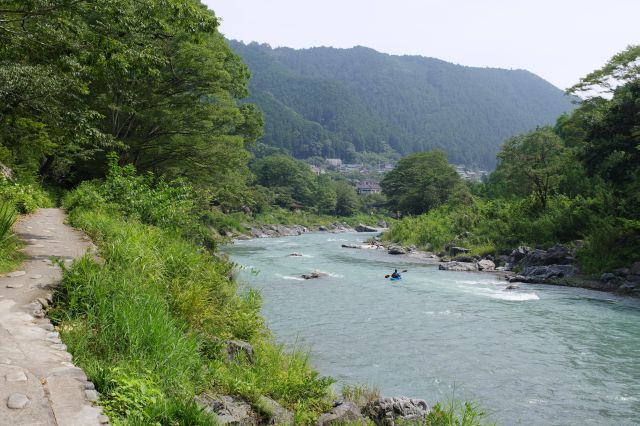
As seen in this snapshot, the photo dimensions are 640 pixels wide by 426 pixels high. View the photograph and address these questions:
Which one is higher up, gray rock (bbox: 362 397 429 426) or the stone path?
the stone path

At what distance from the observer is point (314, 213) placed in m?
103

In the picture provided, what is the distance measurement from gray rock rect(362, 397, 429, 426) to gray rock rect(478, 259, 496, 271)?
970 inches

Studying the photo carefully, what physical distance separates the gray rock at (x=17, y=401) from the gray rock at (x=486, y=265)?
30.1 meters

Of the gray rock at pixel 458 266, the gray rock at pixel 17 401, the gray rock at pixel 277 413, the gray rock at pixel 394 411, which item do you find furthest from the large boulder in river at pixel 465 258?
the gray rock at pixel 17 401

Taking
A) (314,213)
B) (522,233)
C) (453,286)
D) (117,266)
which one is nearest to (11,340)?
(117,266)

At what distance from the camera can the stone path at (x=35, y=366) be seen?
159 inches

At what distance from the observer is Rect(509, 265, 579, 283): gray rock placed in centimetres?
2523

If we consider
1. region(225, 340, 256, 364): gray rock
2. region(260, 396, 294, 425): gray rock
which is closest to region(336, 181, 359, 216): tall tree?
region(225, 340, 256, 364): gray rock

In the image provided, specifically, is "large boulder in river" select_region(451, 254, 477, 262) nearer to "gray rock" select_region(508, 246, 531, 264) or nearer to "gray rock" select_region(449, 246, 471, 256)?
"gray rock" select_region(449, 246, 471, 256)

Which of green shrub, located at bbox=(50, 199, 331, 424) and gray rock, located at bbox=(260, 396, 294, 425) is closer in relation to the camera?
green shrub, located at bbox=(50, 199, 331, 424)

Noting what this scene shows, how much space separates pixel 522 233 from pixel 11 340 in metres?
35.3

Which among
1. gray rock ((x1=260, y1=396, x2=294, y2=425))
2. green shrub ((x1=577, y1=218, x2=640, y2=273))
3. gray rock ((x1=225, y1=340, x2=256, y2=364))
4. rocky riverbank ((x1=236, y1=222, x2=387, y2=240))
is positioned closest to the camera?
gray rock ((x1=260, y1=396, x2=294, y2=425))

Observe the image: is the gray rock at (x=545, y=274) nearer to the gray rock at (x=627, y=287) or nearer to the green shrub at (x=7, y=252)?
the gray rock at (x=627, y=287)

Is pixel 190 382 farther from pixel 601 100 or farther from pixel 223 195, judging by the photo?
pixel 601 100
